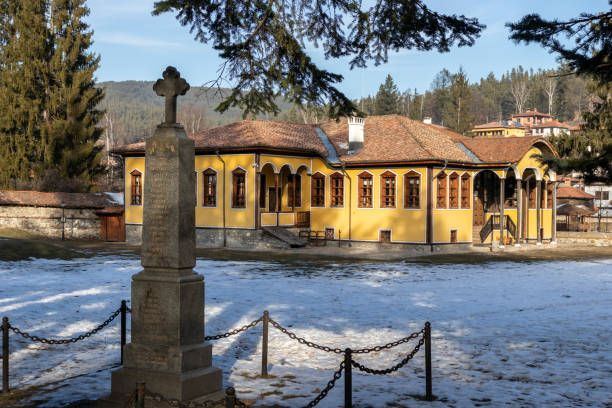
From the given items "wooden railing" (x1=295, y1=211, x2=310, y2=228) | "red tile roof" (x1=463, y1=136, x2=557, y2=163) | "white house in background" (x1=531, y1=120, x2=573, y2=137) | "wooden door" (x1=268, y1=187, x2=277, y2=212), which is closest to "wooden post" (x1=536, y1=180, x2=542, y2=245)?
"red tile roof" (x1=463, y1=136, x2=557, y2=163)

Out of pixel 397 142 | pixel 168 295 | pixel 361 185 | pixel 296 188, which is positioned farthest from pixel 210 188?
pixel 168 295

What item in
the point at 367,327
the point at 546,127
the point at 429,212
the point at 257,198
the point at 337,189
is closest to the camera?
the point at 367,327

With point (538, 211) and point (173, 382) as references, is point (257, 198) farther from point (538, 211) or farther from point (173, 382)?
point (173, 382)

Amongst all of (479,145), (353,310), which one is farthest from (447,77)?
(353,310)

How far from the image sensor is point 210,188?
97.5 feet

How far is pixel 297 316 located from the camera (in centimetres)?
1283

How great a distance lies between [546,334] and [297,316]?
15.2ft

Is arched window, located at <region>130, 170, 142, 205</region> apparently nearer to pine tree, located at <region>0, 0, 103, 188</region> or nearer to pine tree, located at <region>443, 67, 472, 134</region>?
pine tree, located at <region>0, 0, 103, 188</region>

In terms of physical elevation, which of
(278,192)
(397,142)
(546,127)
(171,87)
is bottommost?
(278,192)

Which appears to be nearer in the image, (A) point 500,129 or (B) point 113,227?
(B) point 113,227

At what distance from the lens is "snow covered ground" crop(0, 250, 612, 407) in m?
8.05

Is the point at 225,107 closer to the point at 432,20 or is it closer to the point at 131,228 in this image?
the point at 432,20

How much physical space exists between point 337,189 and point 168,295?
76.0 feet

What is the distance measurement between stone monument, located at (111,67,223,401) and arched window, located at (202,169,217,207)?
72.5ft
